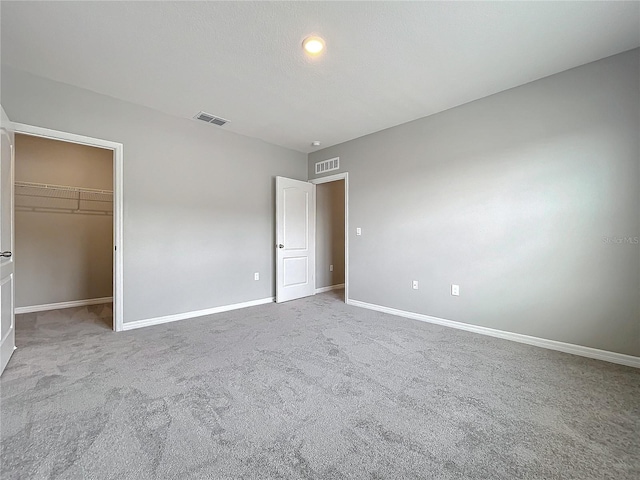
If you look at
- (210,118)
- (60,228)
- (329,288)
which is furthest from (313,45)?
(60,228)

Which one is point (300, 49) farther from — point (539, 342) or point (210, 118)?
point (539, 342)

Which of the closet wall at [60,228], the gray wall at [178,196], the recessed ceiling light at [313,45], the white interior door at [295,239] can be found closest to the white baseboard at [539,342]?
the white interior door at [295,239]

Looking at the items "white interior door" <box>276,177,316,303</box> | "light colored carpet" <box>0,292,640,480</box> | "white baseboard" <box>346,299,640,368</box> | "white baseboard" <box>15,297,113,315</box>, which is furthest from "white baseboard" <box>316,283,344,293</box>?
"white baseboard" <box>15,297,113,315</box>

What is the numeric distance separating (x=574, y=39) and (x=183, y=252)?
173 inches

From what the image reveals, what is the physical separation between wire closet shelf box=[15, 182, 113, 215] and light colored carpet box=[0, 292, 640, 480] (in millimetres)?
2351

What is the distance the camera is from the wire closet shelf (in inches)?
154

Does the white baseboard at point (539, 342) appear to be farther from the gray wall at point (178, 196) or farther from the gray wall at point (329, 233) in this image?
the gray wall at point (178, 196)

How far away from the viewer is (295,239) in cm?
470

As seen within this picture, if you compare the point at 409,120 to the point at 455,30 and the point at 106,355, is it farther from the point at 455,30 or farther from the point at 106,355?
the point at 106,355

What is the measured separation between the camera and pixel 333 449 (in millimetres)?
1371

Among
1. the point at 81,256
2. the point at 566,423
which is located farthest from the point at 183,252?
the point at 566,423

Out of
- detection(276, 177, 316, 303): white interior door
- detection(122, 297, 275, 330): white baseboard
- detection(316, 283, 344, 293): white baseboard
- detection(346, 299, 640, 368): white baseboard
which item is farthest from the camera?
detection(316, 283, 344, 293): white baseboard

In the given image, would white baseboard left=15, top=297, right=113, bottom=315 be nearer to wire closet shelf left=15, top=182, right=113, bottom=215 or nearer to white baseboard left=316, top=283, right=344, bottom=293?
wire closet shelf left=15, top=182, right=113, bottom=215

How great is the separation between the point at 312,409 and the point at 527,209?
273cm
